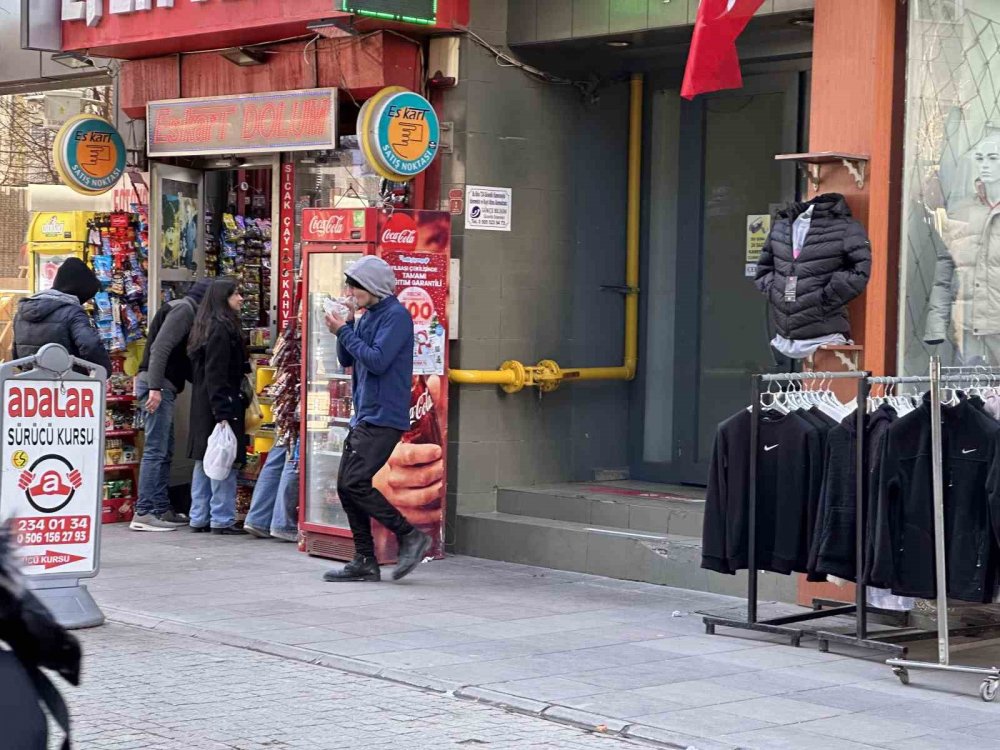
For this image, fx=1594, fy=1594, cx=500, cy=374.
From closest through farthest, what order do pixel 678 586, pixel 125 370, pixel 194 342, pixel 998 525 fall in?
pixel 998 525
pixel 678 586
pixel 194 342
pixel 125 370

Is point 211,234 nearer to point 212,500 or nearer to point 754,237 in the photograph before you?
point 212,500

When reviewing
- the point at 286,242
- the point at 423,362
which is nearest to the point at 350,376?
the point at 423,362

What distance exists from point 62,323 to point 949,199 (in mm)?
5913

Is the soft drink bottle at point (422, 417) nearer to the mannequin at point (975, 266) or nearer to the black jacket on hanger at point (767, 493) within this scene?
the black jacket on hanger at point (767, 493)

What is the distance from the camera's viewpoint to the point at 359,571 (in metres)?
10.2

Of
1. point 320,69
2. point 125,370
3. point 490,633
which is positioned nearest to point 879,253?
point 490,633

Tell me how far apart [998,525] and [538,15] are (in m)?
5.78

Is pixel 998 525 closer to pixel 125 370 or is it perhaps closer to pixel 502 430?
pixel 502 430

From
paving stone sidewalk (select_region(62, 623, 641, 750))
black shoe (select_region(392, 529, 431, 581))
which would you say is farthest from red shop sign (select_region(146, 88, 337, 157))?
paving stone sidewalk (select_region(62, 623, 641, 750))

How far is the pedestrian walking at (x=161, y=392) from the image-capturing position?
12.5 meters

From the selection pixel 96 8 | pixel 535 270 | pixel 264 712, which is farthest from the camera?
pixel 96 8

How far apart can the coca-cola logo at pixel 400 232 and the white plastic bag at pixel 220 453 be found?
2.33 m

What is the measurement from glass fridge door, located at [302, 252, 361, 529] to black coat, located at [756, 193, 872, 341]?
327cm

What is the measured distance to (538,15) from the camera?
456 inches
